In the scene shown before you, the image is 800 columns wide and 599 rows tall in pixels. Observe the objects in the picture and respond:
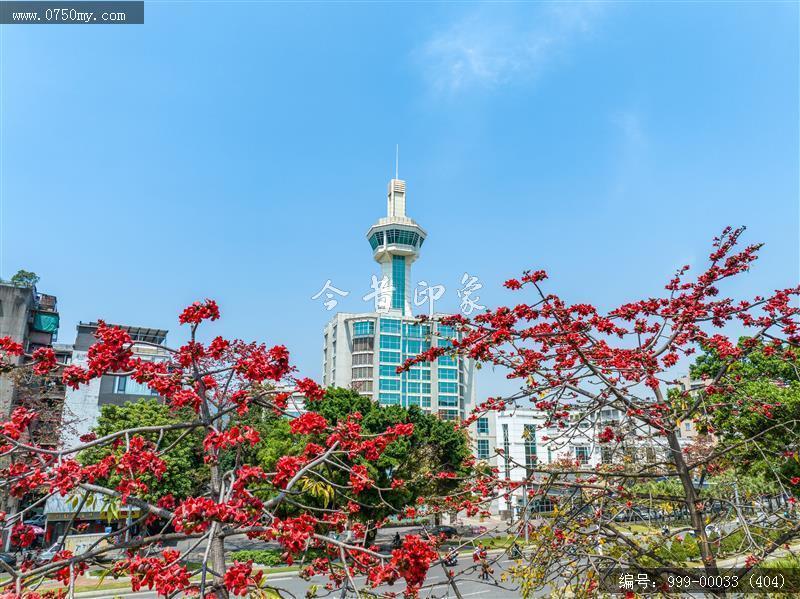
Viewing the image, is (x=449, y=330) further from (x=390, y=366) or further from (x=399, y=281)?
(x=399, y=281)

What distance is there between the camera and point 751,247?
5.93 m

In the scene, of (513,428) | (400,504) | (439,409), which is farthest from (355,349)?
(400,504)

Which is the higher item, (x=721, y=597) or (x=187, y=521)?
(x=187, y=521)

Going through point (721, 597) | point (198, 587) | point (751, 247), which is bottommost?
point (721, 597)

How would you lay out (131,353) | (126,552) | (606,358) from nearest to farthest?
1. (131,353)
2. (126,552)
3. (606,358)

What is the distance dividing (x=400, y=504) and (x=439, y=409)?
110 feet

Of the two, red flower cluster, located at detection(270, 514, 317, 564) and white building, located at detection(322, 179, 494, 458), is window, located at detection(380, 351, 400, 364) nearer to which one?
white building, located at detection(322, 179, 494, 458)

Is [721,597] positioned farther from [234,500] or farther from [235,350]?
[235,350]

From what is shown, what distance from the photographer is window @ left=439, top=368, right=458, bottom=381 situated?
192 ft

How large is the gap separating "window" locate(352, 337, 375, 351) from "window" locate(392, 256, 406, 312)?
858 cm

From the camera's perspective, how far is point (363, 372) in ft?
192

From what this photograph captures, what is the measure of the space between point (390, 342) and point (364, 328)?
343cm

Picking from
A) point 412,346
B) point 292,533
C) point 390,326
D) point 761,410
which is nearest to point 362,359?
point 390,326

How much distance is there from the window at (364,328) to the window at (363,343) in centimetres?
46
